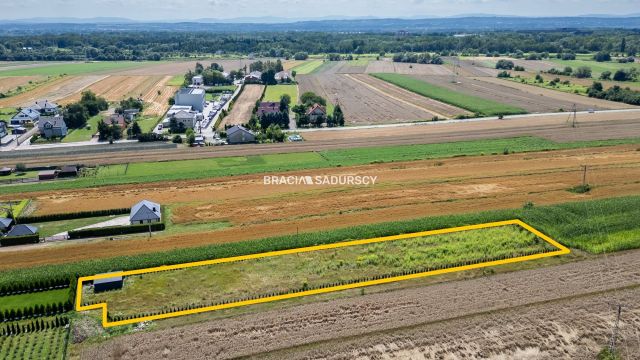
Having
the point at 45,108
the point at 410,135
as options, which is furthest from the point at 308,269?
the point at 45,108

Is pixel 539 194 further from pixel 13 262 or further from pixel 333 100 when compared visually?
pixel 333 100

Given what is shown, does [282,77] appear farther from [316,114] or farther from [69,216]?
[69,216]

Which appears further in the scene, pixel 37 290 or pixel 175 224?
pixel 175 224

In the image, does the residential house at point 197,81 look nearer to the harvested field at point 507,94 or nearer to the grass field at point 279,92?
the grass field at point 279,92

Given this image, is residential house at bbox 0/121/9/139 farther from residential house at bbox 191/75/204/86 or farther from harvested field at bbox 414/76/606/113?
harvested field at bbox 414/76/606/113

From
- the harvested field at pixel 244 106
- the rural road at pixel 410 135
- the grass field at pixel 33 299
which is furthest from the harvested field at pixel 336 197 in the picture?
the harvested field at pixel 244 106

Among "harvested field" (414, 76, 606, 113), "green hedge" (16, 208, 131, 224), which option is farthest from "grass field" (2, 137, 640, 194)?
"harvested field" (414, 76, 606, 113)

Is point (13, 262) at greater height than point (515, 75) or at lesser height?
lesser

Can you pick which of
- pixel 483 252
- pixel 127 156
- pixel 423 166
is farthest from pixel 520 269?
pixel 127 156
